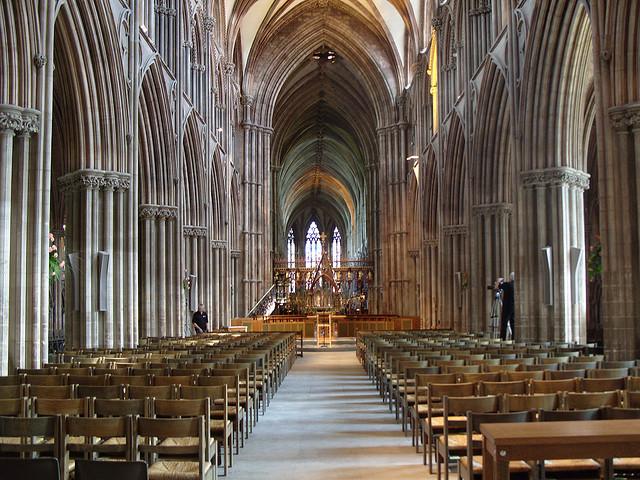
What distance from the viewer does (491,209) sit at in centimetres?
2514

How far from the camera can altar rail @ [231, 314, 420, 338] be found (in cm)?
3684

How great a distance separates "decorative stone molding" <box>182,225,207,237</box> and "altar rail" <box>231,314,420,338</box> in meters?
6.96

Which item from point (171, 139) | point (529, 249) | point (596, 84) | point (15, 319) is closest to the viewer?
point (15, 319)

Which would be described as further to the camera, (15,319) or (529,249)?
(529,249)

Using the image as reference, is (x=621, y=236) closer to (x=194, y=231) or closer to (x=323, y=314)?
(x=194, y=231)

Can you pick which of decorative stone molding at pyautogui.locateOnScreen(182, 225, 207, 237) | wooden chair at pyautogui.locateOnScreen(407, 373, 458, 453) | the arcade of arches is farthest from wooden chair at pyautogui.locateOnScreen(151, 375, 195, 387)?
decorative stone molding at pyautogui.locateOnScreen(182, 225, 207, 237)

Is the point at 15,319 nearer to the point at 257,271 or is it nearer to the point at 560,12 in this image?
the point at 560,12

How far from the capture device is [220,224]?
122 feet

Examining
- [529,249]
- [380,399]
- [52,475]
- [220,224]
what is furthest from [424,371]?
[220,224]

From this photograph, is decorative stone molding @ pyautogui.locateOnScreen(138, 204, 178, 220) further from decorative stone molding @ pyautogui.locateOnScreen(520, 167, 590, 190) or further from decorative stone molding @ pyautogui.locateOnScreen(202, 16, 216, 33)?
decorative stone molding @ pyautogui.locateOnScreen(520, 167, 590, 190)

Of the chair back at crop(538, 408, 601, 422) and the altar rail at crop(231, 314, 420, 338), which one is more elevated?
the chair back at crop(538, 408, 601, 422)

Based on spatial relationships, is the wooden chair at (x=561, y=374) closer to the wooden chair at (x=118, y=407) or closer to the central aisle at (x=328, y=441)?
the central aisle at (x=328, y=441)

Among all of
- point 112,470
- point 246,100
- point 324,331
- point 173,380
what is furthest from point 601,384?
point 246,100

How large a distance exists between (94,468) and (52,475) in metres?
0.25
